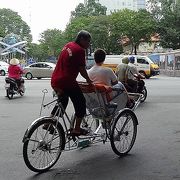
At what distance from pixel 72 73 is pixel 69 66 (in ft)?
0.35

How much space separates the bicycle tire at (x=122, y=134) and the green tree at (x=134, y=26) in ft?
166

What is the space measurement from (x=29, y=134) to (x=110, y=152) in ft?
5.95

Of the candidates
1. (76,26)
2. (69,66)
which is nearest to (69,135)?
(69,66)

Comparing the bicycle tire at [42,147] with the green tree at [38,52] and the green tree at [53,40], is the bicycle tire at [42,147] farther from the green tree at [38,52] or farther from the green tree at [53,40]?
the green tree at [38,52]

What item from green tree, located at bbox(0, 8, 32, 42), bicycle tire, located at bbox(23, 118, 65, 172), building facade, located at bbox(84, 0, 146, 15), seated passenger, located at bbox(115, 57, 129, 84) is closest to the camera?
bicycle tire, located at bbox(23, 118, 65, 172)

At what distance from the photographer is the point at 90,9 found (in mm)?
75688

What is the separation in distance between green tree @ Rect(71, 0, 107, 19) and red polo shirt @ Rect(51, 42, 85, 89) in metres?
67.9

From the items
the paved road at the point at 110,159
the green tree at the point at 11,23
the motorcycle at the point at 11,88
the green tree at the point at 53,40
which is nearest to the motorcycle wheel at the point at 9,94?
the motorcycle at the point at 11,88

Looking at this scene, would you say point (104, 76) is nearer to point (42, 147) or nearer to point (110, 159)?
point (110, 159)

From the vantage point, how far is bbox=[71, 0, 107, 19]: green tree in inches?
2913

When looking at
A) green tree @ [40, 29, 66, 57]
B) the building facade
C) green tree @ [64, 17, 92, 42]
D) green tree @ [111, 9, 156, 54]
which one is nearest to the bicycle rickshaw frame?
green tree @ [111, 9, 156, 54]

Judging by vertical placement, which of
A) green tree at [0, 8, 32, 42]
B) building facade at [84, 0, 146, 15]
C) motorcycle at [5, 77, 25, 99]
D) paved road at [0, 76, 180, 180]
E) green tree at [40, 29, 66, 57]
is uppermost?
building facade at [84, 0, 146, 15]

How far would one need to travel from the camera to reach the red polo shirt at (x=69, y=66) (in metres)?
5.68

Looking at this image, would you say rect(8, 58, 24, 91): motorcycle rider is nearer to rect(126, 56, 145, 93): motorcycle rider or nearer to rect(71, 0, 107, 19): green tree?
rect(126, 56, 145, 93): motorcycle rider
